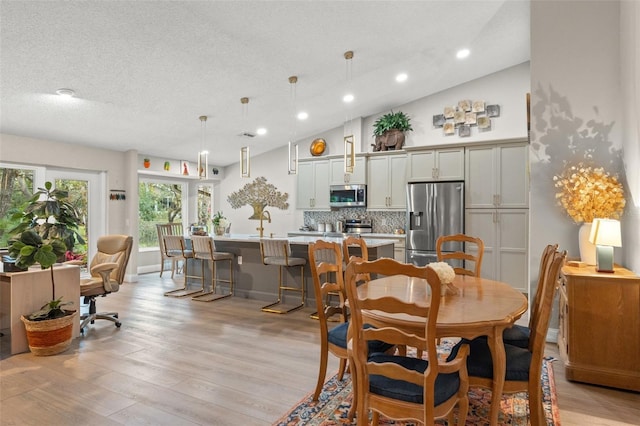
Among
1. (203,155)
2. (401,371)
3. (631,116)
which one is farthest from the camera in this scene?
(203,155)

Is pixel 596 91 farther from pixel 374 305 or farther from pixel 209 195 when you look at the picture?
pixel 209 195

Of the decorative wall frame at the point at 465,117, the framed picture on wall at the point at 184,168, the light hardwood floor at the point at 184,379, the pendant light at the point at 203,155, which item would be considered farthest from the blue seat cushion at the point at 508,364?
the framed picture on wall at the point at 184,168

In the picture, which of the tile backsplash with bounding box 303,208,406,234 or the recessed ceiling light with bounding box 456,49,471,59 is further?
the tile backsplash with bounding box 303,208,406,234

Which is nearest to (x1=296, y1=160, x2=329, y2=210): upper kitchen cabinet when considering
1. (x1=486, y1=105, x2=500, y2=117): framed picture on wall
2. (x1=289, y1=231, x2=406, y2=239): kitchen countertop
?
(x1=289, y1=231, x2=406, y2=239): kitchen countertop

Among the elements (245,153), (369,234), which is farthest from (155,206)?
(369,234)

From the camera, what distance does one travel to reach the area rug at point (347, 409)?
225cm

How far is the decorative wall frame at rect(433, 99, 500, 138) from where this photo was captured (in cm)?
628

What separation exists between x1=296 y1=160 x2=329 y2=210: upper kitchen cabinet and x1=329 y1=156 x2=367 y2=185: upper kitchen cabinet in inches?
5.5

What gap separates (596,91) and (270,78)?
363 cm

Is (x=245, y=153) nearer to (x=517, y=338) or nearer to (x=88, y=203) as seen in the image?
(x=88, y=203)

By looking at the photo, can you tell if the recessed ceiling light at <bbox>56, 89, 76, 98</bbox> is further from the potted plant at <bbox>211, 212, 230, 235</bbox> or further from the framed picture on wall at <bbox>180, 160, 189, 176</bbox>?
the framed picture on wall at <bbox>180, 160, 189, 176</bbox>

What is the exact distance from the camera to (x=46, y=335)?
3309mm

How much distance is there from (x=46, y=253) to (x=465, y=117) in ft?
20.0

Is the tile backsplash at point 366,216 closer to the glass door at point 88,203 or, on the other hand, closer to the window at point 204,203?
the window at point 204,203
